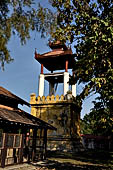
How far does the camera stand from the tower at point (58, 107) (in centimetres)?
2247

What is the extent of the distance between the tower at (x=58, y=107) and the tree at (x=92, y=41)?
11005 millimetres

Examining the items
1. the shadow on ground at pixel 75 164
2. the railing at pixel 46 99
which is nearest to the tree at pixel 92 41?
the shadow on ground at pixel 75 164

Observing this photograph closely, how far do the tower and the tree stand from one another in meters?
11.0

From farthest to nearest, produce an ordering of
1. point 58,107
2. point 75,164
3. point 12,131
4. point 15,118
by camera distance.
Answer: point 58,107, point 75,164, point 12,131, point 15,118

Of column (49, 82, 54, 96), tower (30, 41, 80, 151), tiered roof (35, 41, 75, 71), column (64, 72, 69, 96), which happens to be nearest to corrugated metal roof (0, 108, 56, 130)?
tower (30, 41, 80, 151)

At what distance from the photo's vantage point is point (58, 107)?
79.2 feet

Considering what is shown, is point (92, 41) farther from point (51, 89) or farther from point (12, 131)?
point (51, 89)

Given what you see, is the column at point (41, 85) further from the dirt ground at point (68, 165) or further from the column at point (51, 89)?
the dirt ground at point (68, 165)

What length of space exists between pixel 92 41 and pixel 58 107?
16.9 metres

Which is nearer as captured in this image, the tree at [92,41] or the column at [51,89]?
the tree at [92,41]

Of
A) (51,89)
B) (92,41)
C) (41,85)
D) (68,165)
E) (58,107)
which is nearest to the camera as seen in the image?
(92,41)

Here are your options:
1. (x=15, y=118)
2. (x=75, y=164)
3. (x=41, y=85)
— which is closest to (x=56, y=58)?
(x=41, y=85)

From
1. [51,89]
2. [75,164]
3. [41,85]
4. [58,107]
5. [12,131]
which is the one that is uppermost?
[41,85]

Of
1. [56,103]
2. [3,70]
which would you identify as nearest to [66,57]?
[56,103]
